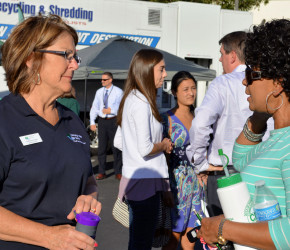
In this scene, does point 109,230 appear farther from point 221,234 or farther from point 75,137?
point 221,234

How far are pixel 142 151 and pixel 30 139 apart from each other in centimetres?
177

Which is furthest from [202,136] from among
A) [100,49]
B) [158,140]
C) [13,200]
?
[100,49]

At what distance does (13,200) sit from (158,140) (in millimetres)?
2094

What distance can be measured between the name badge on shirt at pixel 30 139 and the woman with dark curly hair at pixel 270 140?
88 cm

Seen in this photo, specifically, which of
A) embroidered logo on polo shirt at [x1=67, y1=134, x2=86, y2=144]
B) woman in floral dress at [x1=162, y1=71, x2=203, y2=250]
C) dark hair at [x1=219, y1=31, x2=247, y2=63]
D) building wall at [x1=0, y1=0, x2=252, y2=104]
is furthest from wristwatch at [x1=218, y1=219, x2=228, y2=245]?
building wall at [x1=0, y1=0, x2=252, y2=104]

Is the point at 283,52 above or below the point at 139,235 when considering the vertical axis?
above

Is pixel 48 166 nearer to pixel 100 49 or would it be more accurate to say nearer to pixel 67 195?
pixel 67 195

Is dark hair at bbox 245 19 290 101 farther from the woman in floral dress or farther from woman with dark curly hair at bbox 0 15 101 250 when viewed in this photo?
the woman in floral dress

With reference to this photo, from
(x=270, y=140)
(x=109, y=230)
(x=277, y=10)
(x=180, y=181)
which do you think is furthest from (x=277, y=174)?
(x=277, y=10)

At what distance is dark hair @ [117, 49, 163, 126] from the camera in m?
3.94

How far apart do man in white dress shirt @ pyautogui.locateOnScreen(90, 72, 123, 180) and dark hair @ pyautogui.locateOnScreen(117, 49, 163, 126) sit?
5.09 meters

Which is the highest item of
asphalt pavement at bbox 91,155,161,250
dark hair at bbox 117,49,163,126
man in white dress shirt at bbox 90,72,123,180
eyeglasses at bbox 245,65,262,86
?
eyeglasses at bbox 245,65,262,86

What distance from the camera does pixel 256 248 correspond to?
1.92m

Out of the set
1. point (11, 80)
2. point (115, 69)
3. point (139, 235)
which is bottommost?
point (139, 235)
